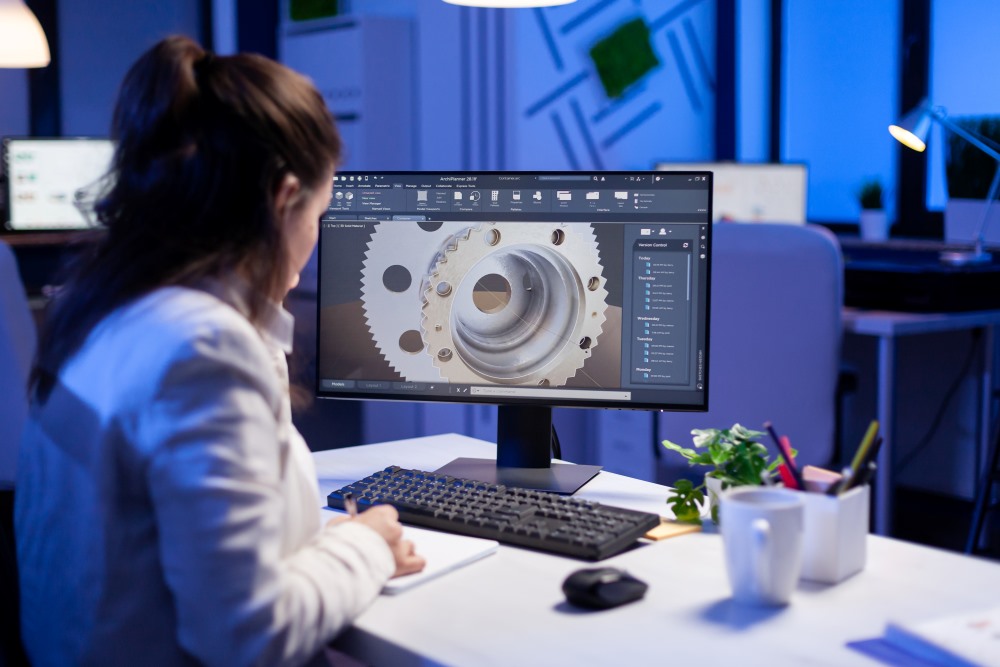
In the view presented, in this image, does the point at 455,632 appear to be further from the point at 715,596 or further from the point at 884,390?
the point at 884,390

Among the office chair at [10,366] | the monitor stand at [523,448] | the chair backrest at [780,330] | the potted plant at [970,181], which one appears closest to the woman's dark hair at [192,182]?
the monitor stand at [523,448]

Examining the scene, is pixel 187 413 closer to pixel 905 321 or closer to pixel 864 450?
pixel 864 450

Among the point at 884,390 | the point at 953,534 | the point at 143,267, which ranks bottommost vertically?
the point at 953,534

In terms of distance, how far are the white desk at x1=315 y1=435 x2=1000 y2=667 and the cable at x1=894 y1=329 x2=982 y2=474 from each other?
259 centimetres

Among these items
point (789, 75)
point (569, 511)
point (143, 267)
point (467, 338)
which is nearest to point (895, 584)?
point (569, 511)

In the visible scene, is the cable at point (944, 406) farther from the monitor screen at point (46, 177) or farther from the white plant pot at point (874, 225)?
the monitor screen at point (46, 177)

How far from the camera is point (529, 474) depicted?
1.60 metres

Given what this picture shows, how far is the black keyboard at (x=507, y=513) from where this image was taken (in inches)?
50.4

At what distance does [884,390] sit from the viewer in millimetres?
3078

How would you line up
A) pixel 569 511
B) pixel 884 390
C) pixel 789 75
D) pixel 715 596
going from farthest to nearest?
pixel 789 75 < pixel 884 390 < pixel 569 511 < pixel 715 596

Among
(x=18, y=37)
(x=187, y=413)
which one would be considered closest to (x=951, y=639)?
(x=187, y=413)

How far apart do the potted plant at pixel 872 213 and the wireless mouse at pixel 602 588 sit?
337 centimetres

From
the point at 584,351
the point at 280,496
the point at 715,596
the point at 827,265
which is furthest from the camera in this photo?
the point at 827,265

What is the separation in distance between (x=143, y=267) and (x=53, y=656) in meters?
0.37
